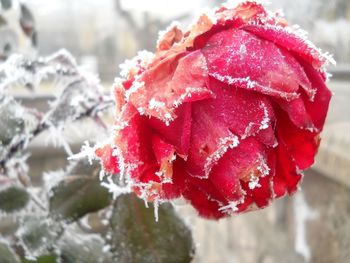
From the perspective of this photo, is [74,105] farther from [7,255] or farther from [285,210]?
[285,210]

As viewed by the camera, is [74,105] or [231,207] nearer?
[231,207]

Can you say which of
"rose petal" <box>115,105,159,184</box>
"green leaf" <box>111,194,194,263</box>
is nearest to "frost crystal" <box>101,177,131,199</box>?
"green leaf" <box>111,194,194,263</box>

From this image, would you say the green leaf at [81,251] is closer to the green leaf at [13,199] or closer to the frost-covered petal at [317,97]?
the green leaf at [13,199]

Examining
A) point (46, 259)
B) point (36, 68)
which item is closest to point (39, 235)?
point (46, 259)

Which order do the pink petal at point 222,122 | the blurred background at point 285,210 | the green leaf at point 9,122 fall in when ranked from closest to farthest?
1. the pink petal at point 222,122
2. the green leaf at point 9,122
3. the blurred background at point 285,210

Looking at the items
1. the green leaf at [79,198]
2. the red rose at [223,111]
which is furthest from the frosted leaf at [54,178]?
the red rose at [223,111]

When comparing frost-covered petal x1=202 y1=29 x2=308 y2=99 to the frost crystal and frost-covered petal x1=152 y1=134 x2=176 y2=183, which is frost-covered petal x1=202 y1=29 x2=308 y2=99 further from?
the frost crystal
